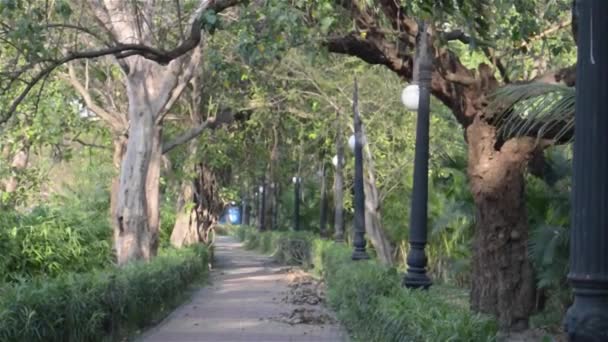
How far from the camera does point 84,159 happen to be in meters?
42.1

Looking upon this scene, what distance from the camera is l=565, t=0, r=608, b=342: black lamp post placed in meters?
4.93

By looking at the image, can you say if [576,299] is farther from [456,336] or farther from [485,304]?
[485,304]

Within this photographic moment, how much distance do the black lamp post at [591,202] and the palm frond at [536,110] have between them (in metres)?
3.57

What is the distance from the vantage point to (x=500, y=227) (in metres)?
15.5

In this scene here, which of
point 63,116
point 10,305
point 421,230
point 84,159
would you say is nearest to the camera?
point 10,305

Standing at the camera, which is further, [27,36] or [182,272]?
[182,272]

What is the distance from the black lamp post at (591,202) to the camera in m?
4.93

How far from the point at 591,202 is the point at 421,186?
8541 millimetres

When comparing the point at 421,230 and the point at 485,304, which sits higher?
the point at 421,230

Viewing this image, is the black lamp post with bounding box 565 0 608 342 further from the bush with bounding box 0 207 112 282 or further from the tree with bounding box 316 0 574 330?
the bush with bounding box 0 207 112 282

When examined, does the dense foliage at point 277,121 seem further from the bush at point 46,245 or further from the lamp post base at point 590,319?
the lamp post base at point 590,319

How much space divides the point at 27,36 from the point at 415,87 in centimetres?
508

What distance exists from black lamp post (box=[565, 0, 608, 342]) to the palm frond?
357 cm

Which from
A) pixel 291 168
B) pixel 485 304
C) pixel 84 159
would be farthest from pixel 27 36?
pixel 291 168
